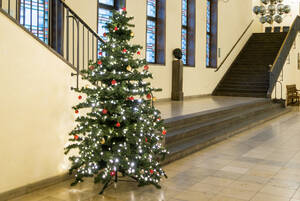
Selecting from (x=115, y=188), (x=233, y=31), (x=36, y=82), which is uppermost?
(x=233, y=31)

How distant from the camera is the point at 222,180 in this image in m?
4.93

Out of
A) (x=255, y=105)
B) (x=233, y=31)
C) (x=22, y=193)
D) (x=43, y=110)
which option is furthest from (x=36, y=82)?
(x=233, y=31)

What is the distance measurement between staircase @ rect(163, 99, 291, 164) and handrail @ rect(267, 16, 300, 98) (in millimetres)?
2606

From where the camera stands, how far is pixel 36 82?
431cm

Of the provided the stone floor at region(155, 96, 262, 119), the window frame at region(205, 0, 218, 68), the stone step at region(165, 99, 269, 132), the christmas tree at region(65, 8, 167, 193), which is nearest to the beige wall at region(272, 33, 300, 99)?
the window frame at region(205, 0, 218, 68)

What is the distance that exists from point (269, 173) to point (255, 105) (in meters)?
7.12

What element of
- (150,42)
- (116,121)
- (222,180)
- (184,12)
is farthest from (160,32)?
(116,121)

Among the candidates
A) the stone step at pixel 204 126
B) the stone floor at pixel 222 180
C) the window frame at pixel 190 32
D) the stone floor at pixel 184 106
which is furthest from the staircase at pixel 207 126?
the window frame at pixel 190 32

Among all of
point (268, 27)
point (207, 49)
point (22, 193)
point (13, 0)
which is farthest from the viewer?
point (268, 27)

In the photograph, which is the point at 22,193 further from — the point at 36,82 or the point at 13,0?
the point at 13,0

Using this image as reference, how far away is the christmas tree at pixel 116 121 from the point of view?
435cm

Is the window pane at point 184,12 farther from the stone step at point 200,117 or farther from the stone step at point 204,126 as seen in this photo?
the stone step at point 204,126

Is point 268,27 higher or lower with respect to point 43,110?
higher

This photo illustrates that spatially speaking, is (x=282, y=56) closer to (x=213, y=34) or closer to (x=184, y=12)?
(x=213, y=34)
